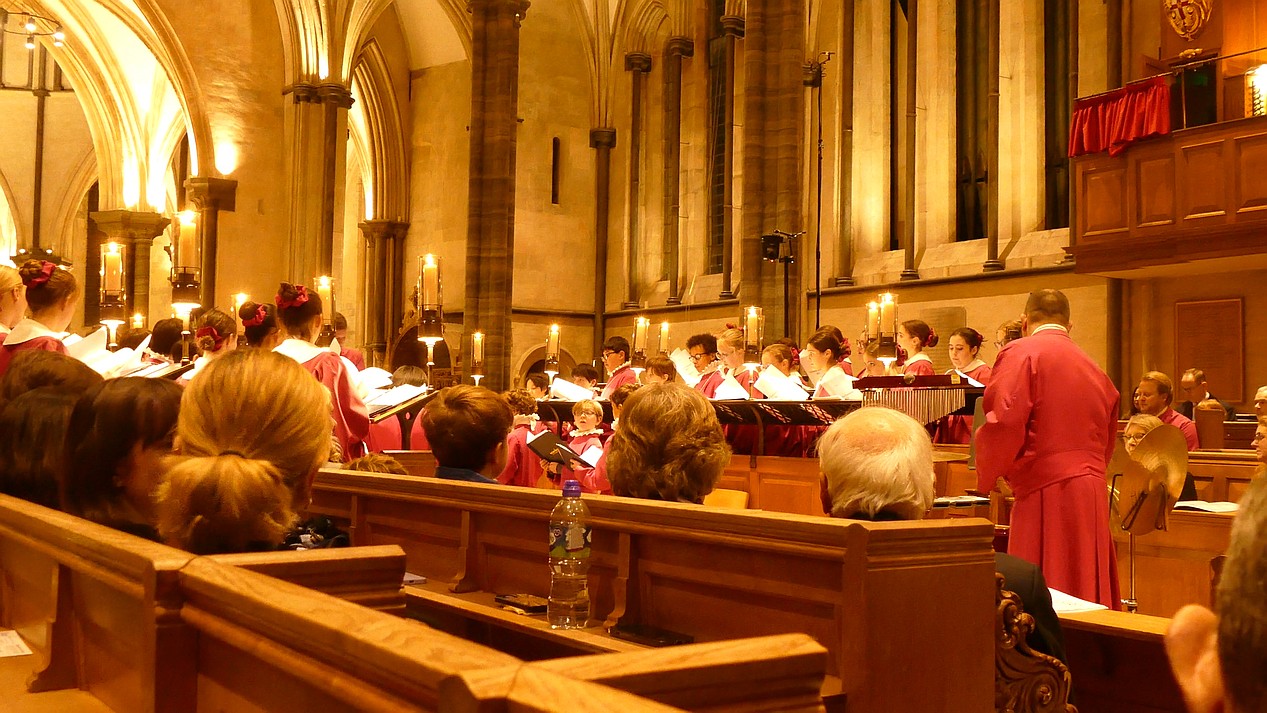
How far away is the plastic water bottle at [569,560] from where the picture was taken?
2.94m

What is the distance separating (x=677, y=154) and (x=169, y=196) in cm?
1530

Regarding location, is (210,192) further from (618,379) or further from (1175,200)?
(1175,200)

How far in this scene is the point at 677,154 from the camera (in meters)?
21.7

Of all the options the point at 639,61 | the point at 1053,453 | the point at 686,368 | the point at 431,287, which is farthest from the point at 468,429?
the point at 639,61

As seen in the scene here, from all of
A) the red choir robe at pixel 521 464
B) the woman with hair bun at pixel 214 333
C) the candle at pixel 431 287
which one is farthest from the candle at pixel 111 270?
the red choir robe at pixel 521 464

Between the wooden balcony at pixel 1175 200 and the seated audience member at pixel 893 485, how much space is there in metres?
10.4

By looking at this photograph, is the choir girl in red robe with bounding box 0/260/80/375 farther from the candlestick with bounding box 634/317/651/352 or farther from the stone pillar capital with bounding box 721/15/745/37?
the stone pillar capital with bounding box 721/15/745/37

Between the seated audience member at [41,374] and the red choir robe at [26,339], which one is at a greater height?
the red choir robe at [26,339]

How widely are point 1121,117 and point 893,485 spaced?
11.6 metres

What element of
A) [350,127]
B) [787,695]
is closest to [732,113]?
[350,127]

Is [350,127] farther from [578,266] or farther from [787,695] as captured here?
[787,695]

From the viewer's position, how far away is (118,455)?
8.48ft

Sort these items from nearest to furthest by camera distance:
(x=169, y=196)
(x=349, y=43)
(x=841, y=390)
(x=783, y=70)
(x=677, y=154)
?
(x=841, y=390) → (x=783, y=70) → (x=349, y=43) → (x=677, y=154) → (x=169, y=196)

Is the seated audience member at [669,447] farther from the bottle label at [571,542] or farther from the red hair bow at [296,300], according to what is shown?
the red hair bow at [296,300]
